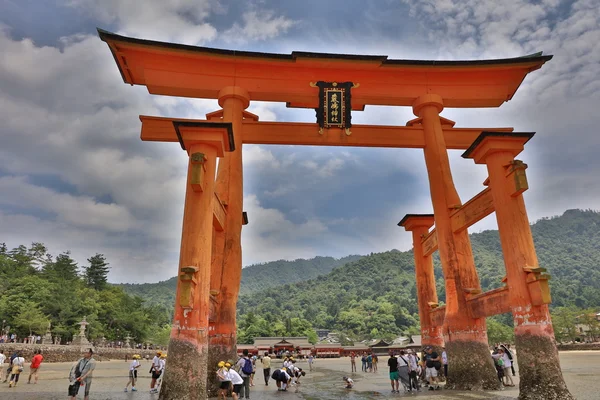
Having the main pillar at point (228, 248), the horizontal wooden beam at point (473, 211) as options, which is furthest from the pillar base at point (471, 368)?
the main pillar at point (228, 248)

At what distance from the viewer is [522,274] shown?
33.9ft

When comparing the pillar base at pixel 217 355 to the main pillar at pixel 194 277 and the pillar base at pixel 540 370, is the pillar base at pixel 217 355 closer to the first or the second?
the main pillar at pixel 194 277

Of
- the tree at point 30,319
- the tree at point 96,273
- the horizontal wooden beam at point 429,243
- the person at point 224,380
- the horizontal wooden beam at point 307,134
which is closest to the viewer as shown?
the person at point 224,380

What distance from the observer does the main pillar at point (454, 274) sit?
464 inches

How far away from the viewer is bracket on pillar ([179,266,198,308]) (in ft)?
30.0

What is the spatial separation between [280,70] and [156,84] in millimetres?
4564

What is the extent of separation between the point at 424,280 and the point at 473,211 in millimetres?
5267

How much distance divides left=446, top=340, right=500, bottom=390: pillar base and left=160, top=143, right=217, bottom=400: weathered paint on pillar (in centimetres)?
740

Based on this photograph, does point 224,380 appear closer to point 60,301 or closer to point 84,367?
point 84,367

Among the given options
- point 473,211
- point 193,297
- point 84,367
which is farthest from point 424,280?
point 84,367

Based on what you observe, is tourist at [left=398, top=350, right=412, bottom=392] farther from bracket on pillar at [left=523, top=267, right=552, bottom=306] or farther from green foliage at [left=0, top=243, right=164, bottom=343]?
green foliage at [left=0, top=243, right=164, bottom=343]

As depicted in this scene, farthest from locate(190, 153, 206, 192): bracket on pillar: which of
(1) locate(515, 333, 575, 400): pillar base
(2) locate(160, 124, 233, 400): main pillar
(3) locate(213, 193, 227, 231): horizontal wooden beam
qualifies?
(1) locate(515, 333, 575, 400): pillar base

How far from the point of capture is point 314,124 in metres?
14.9

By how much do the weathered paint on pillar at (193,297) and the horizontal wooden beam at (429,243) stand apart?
9498mm
